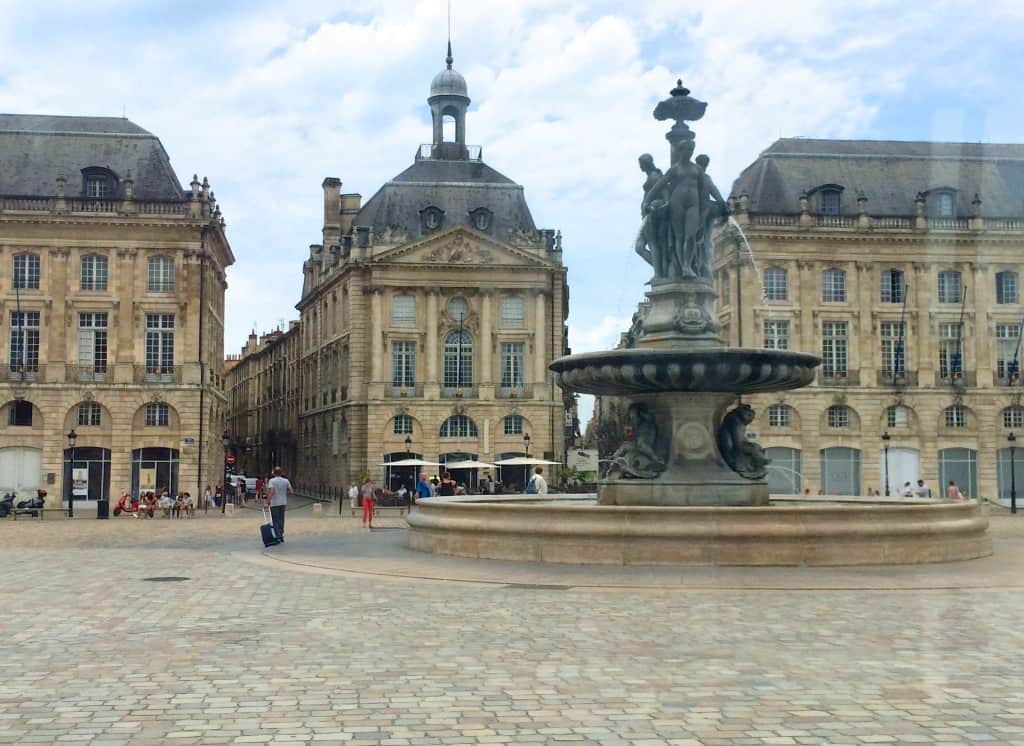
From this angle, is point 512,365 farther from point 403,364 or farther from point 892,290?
point 892,290

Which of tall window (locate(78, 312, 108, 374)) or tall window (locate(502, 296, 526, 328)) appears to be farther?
tall window (locate(502, 296, 526, 328))

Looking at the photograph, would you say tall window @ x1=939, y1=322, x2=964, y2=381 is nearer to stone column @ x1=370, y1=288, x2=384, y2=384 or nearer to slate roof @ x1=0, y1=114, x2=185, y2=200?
stone column @ x1=370, y1=288, x2=384, y2=384

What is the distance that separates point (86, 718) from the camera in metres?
7.45

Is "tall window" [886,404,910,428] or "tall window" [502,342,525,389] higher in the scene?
"tall window" [502,342,525,389]

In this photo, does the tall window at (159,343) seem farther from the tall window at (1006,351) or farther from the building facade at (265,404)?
the tall window at (1006,351)

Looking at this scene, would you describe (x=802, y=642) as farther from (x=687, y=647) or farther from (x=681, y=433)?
(x=681, y=433)

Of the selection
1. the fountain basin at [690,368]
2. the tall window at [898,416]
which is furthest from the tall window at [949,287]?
the fountain basin at [690,368]

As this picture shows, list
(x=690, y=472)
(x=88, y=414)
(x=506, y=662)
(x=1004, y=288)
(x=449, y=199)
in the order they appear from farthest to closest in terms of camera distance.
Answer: (x=449, y=199) → (x=1004, y=288) → (x=88, y=414) → (x=690, y=472) → (x=506, y=662)

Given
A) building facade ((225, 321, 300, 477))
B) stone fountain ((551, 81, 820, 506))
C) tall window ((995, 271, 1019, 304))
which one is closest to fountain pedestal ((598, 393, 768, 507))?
A: stone fountain ((551, 81, 820, 506))

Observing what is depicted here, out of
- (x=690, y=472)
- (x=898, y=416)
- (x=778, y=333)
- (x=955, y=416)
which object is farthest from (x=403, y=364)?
(x=690, y=472)

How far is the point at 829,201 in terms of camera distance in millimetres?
59812

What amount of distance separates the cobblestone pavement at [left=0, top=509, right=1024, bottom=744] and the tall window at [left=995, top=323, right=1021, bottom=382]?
4668cm

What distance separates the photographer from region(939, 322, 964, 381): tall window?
58.8 m

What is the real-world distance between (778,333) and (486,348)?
14145 millimetres
